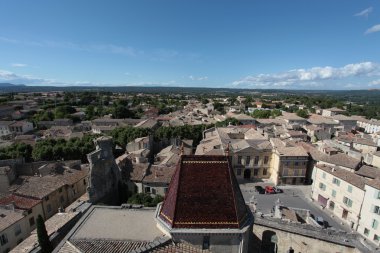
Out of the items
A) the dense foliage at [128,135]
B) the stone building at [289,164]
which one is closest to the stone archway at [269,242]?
the stone building at [289,164]

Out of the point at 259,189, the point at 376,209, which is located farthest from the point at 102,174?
the point at 376,209

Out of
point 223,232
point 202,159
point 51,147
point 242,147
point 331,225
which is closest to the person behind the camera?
point 223,232

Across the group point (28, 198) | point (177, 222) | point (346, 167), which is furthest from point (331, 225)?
point (28, 198)

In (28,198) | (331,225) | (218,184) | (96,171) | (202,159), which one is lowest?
(331,225)

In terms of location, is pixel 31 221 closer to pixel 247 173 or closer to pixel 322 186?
pixel 247 173

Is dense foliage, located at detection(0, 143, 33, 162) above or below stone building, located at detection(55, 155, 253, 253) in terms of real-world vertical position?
below

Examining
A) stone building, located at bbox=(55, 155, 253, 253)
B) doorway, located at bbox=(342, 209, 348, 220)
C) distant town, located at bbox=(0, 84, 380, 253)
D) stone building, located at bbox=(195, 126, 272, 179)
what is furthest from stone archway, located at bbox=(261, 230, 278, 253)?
stone building, located at bbox=(195, 126, 272, 179)

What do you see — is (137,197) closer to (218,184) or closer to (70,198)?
(70,198)

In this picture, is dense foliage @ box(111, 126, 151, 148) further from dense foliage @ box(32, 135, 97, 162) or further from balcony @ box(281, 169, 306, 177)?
balcony @ box(281, 169, 306, 177)
